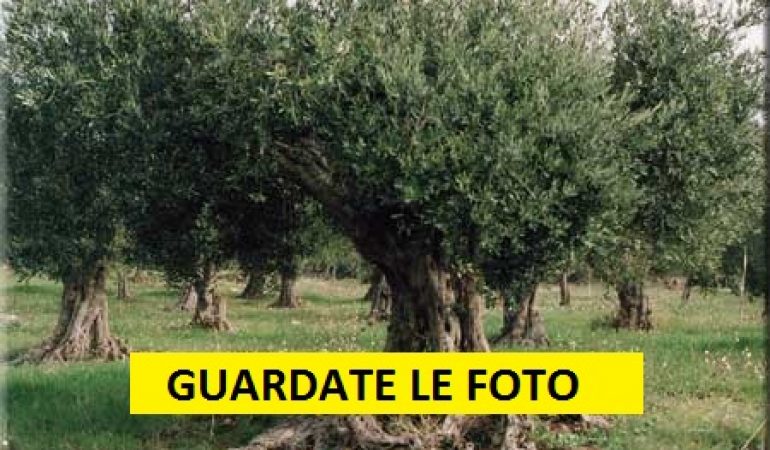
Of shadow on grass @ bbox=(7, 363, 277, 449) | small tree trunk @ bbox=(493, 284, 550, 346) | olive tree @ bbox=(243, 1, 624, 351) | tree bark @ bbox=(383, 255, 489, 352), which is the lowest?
shadow on grass @ bbox=(7, 363, 277, 449)

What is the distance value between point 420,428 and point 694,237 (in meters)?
5.43

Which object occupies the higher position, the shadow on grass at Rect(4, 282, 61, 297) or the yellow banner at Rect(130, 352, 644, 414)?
the yellow banner at Rect(130, 352, 644, 414)

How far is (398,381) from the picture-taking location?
14.5 metres

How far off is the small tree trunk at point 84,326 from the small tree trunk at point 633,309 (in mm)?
19179

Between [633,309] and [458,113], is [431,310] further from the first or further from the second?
[633,309]

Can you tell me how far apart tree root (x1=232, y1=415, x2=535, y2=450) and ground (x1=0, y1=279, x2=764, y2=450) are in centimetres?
91

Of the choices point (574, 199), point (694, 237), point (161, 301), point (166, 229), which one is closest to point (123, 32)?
point (166, 229)

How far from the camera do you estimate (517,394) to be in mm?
13930

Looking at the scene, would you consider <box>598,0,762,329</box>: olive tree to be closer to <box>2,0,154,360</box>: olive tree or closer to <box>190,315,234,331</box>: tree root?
<box>2,0,154,360</box>: olive tree

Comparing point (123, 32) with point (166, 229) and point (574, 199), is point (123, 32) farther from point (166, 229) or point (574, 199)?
point (574, 199)

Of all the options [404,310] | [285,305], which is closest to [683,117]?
[404,310]

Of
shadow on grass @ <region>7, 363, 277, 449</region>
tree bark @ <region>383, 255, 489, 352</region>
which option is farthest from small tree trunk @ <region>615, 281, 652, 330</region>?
tree bark @ <region>383, 255, 489, 352</region>

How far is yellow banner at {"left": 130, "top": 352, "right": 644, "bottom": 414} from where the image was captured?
1373 centimetres

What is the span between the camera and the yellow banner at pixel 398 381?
13.7 meters
